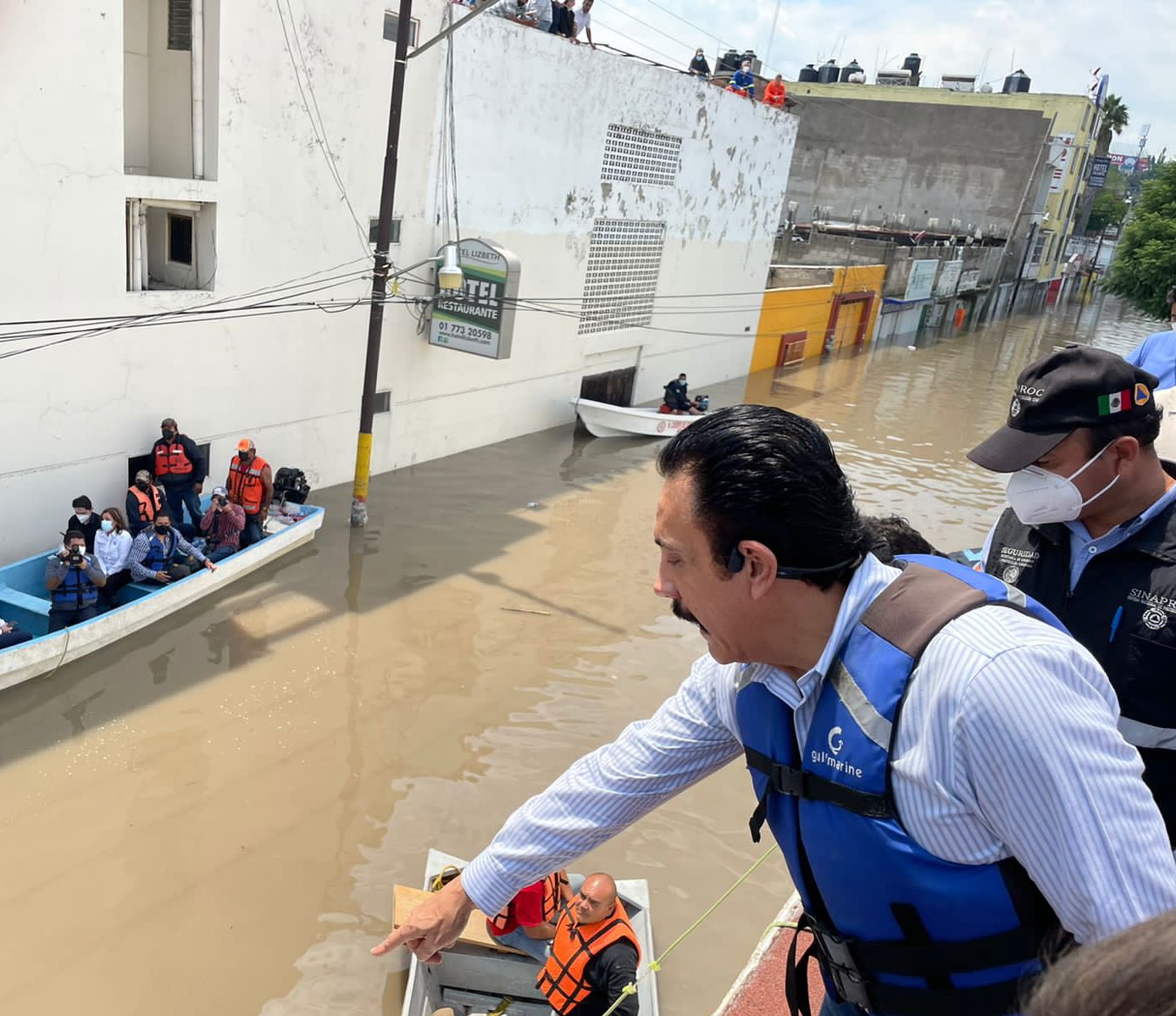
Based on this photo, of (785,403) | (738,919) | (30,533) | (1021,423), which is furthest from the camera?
(785,403)

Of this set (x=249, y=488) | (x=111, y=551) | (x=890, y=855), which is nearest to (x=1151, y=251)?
(x=249, y=488)

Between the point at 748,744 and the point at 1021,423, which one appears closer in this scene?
the point at 748,744

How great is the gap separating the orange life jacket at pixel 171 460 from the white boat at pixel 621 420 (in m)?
9.25

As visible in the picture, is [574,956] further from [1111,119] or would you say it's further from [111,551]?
[1111,119]

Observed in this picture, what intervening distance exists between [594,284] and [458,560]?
8.54 meters

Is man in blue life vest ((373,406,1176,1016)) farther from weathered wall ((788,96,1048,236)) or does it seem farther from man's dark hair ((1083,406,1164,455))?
weathered wall ((788,96,1048,236))

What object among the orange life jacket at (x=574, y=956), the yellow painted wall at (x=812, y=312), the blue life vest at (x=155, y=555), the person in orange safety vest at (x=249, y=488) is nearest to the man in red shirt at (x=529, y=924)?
the orange life jacket at (x=574, y=956)

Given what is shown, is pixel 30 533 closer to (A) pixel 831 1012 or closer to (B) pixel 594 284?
(A) pixel 831 1012

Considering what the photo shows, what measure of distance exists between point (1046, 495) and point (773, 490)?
4.68 feet

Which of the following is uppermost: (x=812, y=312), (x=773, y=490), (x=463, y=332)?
(x=773, y=490)

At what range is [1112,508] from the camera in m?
2.59

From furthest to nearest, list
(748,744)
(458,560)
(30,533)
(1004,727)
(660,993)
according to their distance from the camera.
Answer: (458,560) → (30,533) → (660,993) → (748,744) → (1004,727)

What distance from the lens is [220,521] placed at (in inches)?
426

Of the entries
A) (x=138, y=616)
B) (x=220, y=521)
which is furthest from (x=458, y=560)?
(x=138, y=616)
